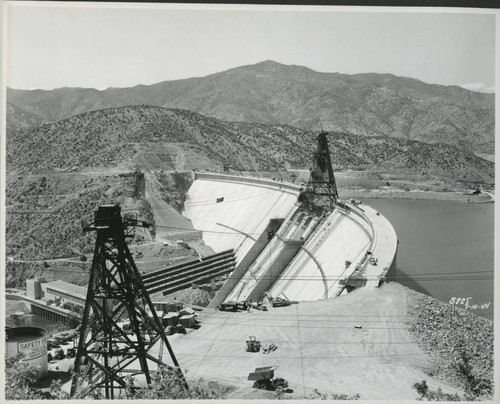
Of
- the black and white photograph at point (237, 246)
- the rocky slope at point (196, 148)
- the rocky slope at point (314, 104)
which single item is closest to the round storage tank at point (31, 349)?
the black and white photograph at point (237, 246)

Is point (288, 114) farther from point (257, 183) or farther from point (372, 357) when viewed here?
point (372, 357)

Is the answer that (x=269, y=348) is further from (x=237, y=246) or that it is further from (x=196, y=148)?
(x=196, y=148)

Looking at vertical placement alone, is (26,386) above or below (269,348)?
below

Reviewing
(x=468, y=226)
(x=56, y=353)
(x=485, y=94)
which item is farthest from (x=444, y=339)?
(x=468, y=226)

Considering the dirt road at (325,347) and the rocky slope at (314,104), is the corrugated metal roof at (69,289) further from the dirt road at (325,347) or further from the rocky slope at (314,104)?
the rocky slope at (314,104)

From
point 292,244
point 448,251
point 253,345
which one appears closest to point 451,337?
point 253,345

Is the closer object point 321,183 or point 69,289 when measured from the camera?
point 69,289
